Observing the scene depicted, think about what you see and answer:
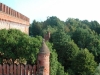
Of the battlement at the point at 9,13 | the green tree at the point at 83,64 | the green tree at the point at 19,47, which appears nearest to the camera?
the green tree at the point at 19,47

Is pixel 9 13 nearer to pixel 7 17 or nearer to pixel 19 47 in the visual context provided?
pixel 7 17

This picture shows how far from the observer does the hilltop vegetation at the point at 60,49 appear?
86.3ft

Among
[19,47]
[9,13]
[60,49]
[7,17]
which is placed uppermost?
[9,13]

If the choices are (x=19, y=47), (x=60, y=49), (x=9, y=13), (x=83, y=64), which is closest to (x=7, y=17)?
(x=9, y=13)

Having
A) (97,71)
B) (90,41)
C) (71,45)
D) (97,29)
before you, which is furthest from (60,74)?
(97,29)

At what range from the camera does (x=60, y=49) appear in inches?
1953

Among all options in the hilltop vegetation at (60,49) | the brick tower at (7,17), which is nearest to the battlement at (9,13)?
the brick tower at (7,17)

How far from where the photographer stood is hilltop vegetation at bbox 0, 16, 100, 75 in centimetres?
2630

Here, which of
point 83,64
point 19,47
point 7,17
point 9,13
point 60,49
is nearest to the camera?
point 19,47

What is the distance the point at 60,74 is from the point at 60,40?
540 inches

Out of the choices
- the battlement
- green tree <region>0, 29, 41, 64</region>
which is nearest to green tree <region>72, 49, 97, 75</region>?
the battlement

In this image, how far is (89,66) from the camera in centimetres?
4384

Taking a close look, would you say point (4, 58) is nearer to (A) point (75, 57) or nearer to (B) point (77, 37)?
(A) point (75, 57)

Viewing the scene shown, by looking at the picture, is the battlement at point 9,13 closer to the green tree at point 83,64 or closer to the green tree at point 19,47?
the green tree at point 19,47
